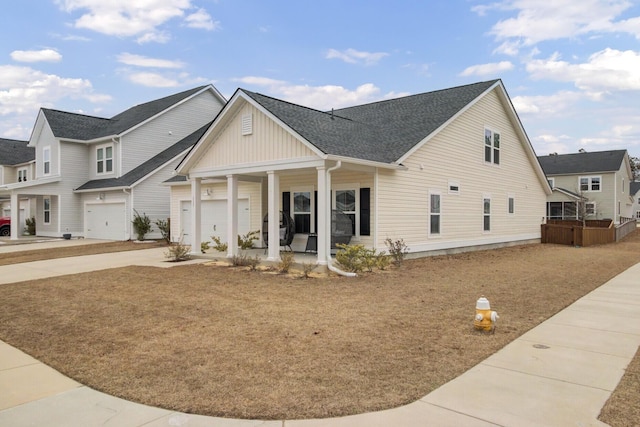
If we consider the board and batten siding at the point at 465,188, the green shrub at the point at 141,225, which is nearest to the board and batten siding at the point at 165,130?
the green shrub at the point at 141,225

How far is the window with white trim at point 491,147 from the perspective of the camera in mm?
17984

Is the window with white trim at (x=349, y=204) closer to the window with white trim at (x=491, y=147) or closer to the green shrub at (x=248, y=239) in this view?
the green shrub at (x=248, y=239)

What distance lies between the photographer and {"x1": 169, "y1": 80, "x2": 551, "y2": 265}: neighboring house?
12.0 metres

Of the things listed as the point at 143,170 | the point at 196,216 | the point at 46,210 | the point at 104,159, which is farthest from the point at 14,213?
the point at 196,216

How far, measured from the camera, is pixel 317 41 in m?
19.0

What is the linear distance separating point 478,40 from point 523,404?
17077 mm

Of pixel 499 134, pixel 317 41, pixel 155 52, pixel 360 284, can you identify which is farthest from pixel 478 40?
pixel 155 52

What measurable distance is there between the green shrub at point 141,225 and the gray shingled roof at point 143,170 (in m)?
1.69

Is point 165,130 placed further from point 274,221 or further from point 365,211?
point 365,211

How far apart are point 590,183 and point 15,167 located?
46587 millimetres

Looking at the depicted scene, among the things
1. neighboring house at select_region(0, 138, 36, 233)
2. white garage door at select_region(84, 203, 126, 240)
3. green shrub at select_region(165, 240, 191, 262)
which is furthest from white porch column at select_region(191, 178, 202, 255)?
neighboring house at select_region(0, 138, 36, 233)

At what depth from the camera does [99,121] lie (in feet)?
88.6

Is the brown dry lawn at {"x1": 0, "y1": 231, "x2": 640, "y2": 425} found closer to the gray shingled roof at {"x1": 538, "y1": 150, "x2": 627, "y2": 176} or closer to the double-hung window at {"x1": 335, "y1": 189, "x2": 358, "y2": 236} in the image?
the double-hung window at {"x1": 335, "y1": 189, "x2": 358, "y2": 236}

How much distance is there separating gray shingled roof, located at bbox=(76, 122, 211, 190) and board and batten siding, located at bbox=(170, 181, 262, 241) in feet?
11.3
